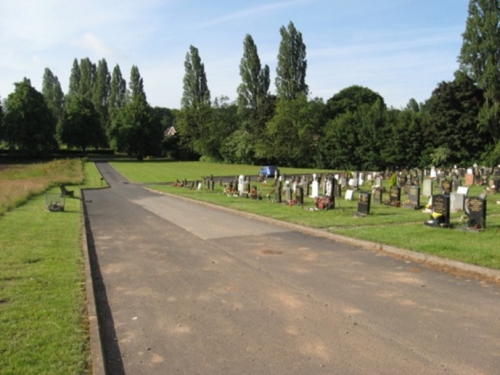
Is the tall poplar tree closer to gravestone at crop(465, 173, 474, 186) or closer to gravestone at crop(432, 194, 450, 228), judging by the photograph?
gravestone at crop(465, 173, 474, 186)

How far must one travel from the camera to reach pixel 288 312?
7.34 m

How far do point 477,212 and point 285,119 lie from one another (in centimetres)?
5850

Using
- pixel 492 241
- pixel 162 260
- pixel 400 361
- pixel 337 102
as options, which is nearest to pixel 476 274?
pixel 492 241

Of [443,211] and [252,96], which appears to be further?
[252,96]

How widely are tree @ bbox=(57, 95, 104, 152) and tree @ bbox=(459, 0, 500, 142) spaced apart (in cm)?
7298

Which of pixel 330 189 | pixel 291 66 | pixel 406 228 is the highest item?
pixel 291 66

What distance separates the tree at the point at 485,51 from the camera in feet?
156

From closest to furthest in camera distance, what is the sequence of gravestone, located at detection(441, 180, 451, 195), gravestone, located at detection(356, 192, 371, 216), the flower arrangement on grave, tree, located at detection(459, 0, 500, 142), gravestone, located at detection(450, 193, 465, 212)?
1. gravestone, located at detection(450, 193, 465, 212)
2. gravestone, located at detection(356, 192, 371, 216)
3. the flower arrangement on grave
4. gravestone, located at detection(441, 180, 451, 195)
5. tree, located at detection(459, 0, 500, 142)

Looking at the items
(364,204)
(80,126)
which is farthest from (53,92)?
(364,204)

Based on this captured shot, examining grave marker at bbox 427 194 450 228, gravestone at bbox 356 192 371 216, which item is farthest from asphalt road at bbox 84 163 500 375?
gravestone at bbox 356 192 371 216

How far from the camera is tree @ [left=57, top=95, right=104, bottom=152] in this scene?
96062mm

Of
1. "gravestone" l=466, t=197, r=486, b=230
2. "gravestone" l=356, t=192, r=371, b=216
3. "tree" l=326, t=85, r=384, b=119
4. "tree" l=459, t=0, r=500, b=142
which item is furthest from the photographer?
"tree" l=326, t=85, r=384, b=119

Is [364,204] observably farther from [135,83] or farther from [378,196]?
[135,83]

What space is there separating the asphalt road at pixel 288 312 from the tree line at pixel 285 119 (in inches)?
1789
